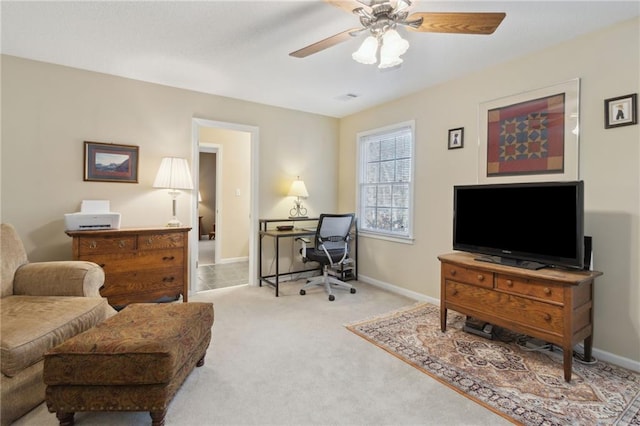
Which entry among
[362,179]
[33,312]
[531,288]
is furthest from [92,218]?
[531,288]

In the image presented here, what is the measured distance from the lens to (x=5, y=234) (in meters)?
2.36

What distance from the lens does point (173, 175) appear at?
11.1ft

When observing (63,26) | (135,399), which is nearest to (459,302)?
(135,399)

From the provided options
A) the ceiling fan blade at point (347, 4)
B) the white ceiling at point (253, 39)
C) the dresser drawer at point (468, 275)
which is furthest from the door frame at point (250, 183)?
the ceiling fan blade at point (347, 4)

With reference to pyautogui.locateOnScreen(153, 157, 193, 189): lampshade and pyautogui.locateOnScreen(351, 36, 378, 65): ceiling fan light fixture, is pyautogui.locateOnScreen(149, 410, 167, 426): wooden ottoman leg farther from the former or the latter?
pyautogui.locateOnScreen(153, 157, 193, 189): lampshade

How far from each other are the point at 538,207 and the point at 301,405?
6.82 ft

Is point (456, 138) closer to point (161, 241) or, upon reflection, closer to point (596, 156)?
point (596, 156)

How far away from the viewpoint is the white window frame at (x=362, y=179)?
3.78 meters

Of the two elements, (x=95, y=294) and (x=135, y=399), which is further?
(x=95, y=294)

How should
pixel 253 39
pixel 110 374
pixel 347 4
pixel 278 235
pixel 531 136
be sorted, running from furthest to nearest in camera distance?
pixel 278 235 < pixel 531 136 < pixel 253 39 < pixel 347 4 < pixel 110 374

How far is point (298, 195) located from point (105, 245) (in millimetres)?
2270

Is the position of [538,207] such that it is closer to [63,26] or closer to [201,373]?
[201,373]

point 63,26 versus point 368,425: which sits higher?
point 63,26

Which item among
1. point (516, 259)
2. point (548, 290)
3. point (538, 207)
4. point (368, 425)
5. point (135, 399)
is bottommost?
point (368, 425)
